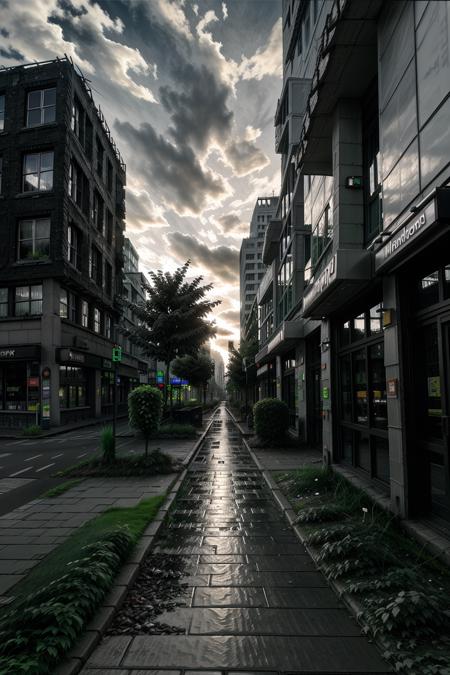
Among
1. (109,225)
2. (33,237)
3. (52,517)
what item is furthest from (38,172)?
(52,517)

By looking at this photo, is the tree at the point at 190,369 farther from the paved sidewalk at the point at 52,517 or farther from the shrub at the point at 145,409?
the paved sidewalk at the point at 52,517

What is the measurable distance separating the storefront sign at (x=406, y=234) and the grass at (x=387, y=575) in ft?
11.6

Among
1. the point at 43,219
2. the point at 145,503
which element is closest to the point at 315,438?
the point at 145,503

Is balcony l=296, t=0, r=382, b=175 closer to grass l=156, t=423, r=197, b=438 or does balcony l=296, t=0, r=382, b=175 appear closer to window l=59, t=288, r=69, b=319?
grass l=156, t=423, r=197, b=438

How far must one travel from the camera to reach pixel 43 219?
2616 centimetres

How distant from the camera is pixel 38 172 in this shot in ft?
87.4

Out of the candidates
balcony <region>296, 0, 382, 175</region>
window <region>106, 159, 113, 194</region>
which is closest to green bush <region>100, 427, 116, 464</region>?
balcony <region>296, 0, 382, 175</region>

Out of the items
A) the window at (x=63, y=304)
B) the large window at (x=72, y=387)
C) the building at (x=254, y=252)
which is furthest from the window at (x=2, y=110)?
the building at (x=254, y=252)

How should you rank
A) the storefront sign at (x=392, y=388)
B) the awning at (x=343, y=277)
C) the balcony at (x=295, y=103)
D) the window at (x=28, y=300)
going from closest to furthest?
the storefront sign at (x=392, y=388), the awning at (x=343, y=277), the balcony at (x=295, y=103), the window at (x=28, y=300)

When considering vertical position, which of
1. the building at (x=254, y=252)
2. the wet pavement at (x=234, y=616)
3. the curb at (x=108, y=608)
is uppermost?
the building at (x=254, y=252)

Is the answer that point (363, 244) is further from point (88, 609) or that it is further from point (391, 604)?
point (88, 609)

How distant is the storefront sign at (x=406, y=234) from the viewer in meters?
4.60

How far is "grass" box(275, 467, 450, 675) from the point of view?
3.16m

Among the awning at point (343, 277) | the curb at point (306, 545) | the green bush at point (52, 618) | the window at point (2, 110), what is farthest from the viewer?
the window at point (2, 110)
